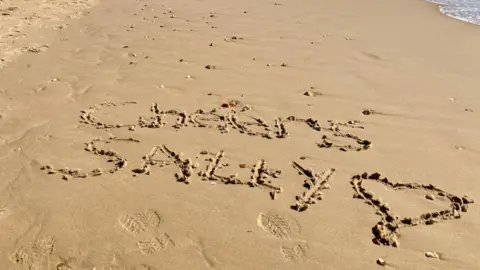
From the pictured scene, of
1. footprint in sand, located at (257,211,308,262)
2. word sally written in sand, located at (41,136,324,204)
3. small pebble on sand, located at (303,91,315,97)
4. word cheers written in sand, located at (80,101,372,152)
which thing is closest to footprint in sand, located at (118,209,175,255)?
word sally written in sand, located at (41,136,324,204)

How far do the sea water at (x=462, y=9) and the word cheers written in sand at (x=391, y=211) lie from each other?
5378mm

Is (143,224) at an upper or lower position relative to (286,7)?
lower

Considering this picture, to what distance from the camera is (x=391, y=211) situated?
9.69ft

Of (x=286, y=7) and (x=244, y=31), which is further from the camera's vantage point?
(x=286, y=7)

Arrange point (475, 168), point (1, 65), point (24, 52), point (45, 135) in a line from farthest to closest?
1. point (24, 52)
2. point (1, 65)
3. point (45, 135)
4. point (475, 168)

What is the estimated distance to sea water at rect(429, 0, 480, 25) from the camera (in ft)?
24.9

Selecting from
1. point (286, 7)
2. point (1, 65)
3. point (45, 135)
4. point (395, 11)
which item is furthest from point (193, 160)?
point (395, 11)

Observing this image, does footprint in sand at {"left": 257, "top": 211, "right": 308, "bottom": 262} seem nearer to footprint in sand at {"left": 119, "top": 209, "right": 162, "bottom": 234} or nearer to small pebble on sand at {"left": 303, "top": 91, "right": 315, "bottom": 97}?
footprint in sand at {"left": 119, "top": 209, "right": 162, "bottom": 234}

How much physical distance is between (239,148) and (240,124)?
0.42m

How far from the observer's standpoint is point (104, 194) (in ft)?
10.1

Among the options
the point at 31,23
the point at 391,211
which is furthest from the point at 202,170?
the point at 31,23

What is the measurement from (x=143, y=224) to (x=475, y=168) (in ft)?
8.20

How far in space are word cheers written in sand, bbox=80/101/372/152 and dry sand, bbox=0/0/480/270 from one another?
18mm

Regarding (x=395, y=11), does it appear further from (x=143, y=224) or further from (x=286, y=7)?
(x=143, y=224)
